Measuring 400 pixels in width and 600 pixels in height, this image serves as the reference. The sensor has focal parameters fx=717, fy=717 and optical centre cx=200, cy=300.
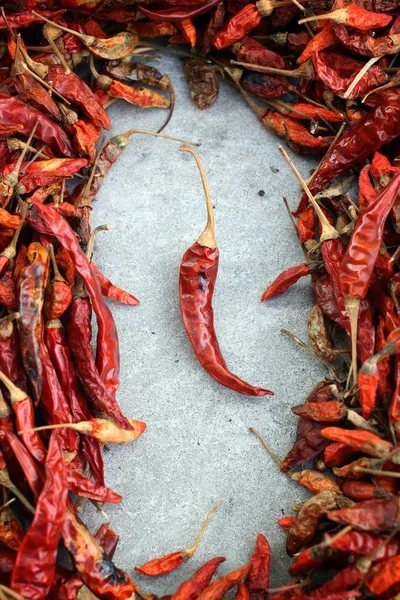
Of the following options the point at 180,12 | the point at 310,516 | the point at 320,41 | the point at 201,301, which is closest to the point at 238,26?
the point at 180,12

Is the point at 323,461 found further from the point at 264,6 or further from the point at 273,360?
the point at 264,6

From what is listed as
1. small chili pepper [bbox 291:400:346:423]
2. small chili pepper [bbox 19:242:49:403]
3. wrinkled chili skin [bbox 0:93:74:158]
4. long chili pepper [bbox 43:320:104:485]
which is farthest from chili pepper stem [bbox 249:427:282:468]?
wrinkled chili skin [bbox 0:93:74:158]

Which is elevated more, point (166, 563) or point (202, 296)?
point (202, 296)

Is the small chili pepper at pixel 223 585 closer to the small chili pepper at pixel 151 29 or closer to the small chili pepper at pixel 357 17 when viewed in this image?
the small chili pepper at pixel 357 17

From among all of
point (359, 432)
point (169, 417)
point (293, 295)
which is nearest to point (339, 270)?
point (293, 295)

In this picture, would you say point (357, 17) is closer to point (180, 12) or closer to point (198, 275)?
point (180, 12)
